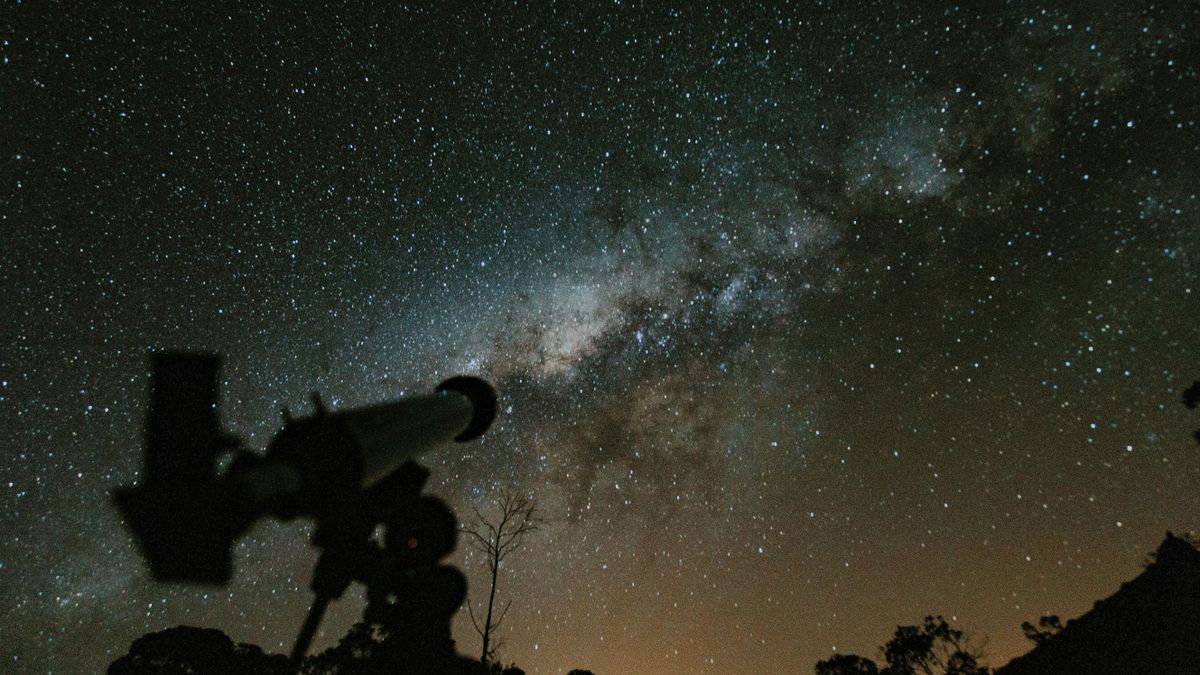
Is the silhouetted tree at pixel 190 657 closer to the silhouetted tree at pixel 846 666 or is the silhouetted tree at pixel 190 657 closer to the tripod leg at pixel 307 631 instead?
the tripod leg at pixel 307 631

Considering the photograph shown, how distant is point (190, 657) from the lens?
22.3m

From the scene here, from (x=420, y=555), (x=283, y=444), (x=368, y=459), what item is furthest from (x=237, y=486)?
(x=420, y=555)

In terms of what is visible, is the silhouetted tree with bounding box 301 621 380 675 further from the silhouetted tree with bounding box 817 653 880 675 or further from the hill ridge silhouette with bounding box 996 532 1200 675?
the hill ridge silhouette with bounding box 996 532 1200 675

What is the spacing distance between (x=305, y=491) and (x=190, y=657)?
27.3m

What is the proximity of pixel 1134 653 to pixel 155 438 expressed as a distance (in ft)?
163

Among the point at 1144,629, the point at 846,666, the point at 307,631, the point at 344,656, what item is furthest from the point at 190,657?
the point at 1144,629

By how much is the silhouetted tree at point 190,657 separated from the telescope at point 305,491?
2363 centimetres

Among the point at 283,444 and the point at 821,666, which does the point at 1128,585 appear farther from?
the point at 283,444

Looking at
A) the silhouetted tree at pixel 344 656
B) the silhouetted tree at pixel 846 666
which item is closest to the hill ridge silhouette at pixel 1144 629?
the silhouetted tree at pixel 846 666

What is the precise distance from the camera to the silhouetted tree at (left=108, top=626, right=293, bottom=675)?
21.5 m

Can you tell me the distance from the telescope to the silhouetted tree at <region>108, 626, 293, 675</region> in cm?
2363

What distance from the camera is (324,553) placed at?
3211 mm

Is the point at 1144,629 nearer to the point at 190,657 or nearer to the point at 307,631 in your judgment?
the point at 307,631

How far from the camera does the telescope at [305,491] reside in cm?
218
